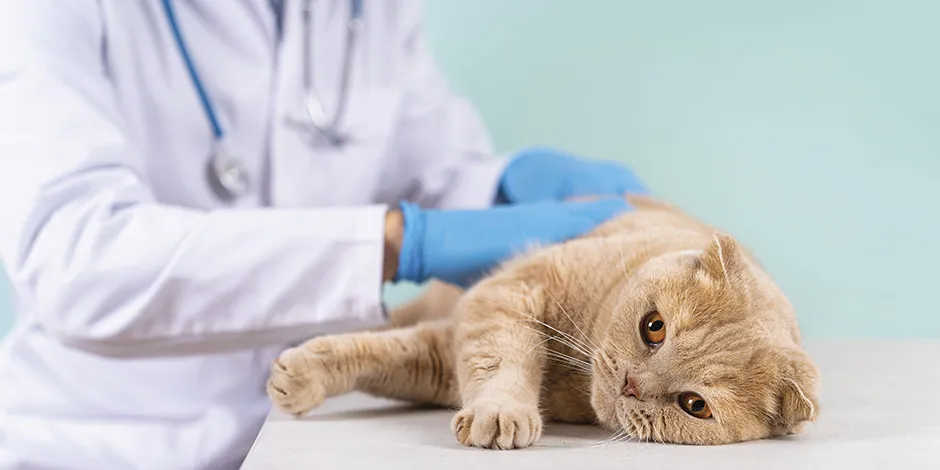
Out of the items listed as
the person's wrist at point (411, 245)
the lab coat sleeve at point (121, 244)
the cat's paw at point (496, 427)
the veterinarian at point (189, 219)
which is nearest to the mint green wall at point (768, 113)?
the veterinarian at point (189, 219)

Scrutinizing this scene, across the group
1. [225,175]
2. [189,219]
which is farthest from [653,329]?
[225,175]

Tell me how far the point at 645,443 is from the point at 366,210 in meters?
0.53

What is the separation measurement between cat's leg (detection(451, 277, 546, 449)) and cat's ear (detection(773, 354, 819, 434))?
26cm

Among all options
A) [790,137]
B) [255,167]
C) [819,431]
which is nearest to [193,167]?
[255,167]

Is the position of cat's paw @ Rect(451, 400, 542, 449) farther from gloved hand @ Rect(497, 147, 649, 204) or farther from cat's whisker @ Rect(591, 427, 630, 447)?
gloved hand @ Rect(497, 147, 649, 204)

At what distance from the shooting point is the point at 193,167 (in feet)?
4.55

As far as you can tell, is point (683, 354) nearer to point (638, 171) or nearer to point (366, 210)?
point (366, 210)

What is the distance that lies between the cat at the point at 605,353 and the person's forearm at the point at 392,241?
0.10 metres

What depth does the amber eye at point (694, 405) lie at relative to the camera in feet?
2.97

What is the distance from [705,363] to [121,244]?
77 cm

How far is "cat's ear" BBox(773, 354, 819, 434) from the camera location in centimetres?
87

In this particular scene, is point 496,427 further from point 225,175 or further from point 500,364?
point 225,175

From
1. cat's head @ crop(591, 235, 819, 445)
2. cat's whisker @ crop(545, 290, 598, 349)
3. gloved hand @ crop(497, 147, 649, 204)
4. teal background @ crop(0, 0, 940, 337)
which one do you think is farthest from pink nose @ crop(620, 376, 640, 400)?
teal background @ crop(0, 0, 940, 337)

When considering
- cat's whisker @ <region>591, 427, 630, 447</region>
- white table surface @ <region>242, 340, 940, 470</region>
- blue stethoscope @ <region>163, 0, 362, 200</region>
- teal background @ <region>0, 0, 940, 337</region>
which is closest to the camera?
white table surface @ <region>242, 340, 940, 470</region>
